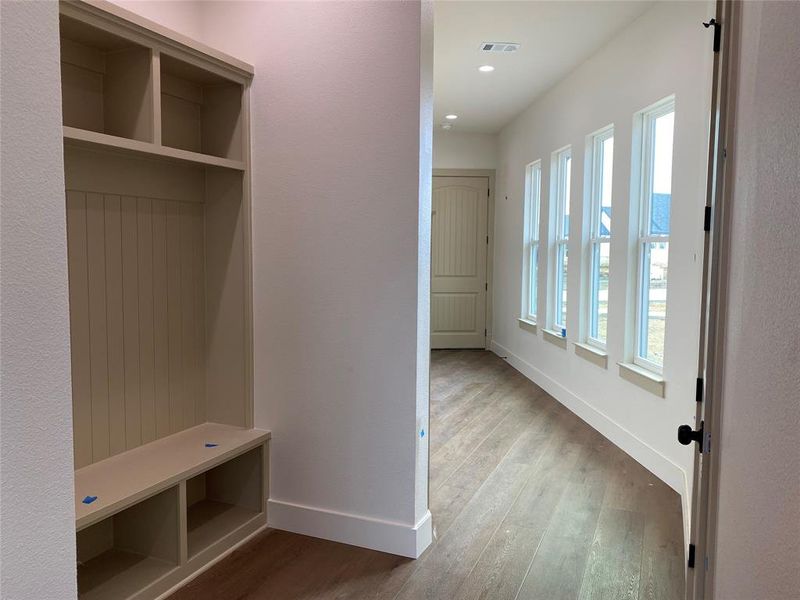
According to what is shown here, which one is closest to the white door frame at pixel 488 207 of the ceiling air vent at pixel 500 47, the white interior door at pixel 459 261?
the white interior door at pixel 459 261

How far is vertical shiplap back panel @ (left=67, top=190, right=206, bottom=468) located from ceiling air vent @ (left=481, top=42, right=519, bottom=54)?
2632mm

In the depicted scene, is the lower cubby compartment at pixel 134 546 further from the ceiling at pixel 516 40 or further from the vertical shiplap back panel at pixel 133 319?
the ceiling at pixel 516 40

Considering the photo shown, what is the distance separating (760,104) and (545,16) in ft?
10.3

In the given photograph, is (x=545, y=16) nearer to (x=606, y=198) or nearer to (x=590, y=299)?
(x=606, y=198)

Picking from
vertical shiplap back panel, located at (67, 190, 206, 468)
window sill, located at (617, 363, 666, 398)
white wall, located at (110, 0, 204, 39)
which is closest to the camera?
vertical shiplap back panel, located at (67, 190, 206, 468)

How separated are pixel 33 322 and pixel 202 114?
211 centimetres

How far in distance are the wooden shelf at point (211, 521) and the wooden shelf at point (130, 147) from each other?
5.22ft

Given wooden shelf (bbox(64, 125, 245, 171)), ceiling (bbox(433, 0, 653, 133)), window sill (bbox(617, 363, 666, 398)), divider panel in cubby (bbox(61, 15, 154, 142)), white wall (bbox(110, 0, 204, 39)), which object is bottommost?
window sill (bbox(617, 363, 666, 398))

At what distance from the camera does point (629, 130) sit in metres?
4.18

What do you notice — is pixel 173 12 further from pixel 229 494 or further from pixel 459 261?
pixel 459 261

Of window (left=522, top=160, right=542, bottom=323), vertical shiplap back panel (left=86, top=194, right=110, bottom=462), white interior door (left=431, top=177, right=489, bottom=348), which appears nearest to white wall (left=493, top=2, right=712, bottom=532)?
window (left=522, top=160, right=542, bottom=323)

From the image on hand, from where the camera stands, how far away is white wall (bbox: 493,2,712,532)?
3365 mm

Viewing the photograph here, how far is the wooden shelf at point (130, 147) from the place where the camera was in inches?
81.4

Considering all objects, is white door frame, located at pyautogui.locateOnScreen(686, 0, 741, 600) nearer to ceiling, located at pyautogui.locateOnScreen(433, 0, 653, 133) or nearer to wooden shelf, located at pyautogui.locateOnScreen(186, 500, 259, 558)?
wooden shelf, located at pyautogui.locateOnScreen(186, 500, 259, 558)
